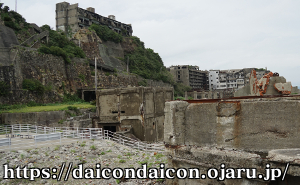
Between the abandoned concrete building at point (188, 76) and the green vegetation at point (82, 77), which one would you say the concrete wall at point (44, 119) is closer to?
the green vegetation at point (82, 77)

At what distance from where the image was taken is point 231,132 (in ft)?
15.5

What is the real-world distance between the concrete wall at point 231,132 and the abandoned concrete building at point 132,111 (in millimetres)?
14494

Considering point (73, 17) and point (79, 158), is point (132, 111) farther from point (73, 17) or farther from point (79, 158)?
point (73, 17)

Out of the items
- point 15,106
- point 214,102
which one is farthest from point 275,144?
point 15,106

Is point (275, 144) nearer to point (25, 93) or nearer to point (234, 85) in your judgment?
point (25, 93)

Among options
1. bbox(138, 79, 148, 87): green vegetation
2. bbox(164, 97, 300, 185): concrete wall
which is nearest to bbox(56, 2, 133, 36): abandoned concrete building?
bbox(138, 79, 148, 87): green vegetation

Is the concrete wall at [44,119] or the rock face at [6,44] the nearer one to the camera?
the concrete wall at [44,119]

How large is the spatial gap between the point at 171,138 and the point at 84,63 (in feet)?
116

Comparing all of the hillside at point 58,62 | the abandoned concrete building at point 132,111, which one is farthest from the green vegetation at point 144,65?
the abandoned concrete building at point 132,111

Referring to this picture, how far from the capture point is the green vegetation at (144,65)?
181 ft

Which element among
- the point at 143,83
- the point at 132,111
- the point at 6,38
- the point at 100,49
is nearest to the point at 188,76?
the point at 143,83

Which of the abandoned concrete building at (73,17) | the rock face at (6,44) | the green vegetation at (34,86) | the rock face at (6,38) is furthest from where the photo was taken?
the abandoned concrete building at (73,17)

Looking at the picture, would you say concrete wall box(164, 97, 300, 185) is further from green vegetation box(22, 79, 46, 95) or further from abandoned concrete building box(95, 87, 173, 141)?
green vegetation box(22, 79, 46, 95)

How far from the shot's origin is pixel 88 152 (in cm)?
1353
